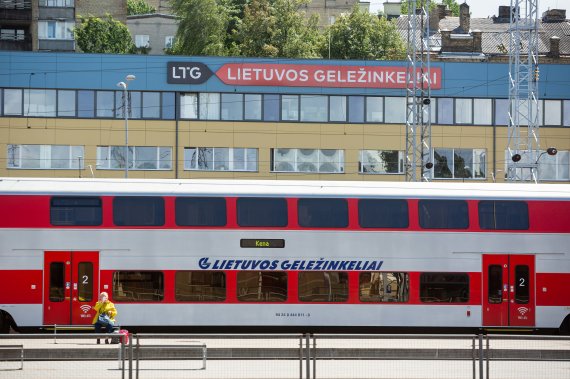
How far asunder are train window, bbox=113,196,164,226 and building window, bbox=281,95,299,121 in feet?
98.9

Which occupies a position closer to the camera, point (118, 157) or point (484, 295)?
point (484, 295)

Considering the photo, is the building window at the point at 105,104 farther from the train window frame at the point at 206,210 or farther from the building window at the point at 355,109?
the train window frame at the point at 206,210

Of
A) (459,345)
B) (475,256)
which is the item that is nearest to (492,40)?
(475,256)

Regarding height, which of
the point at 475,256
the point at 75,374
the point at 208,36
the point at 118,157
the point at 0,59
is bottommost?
the point at 75,374

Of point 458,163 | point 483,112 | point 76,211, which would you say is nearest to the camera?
point 76,211

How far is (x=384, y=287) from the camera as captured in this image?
92.8 ft

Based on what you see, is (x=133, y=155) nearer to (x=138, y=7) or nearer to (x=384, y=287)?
(x=384, y=287)

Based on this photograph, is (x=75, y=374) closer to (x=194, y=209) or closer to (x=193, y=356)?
(x=193, y=356)

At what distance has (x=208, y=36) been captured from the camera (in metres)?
83.3

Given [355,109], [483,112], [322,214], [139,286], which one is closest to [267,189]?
[322,214]

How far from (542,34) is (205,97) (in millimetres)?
53654

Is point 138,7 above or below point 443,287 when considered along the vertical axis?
above

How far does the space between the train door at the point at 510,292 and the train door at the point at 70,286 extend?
399 inches

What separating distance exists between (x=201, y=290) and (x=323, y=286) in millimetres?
3139
